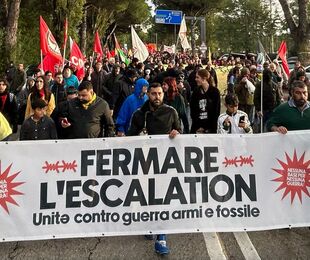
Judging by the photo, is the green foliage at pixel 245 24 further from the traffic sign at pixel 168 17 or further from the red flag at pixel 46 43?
the red flag at pixel 46 43

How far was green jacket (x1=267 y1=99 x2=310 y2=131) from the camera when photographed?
506cm

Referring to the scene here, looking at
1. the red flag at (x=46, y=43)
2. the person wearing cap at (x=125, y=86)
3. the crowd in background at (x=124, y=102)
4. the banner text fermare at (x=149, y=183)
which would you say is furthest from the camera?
the red flag at (x=46, y=43)

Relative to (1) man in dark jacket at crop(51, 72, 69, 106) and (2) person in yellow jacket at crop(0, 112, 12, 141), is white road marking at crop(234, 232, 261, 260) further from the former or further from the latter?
(1) man in dark jacket at crop(51, 72, 69, 106)

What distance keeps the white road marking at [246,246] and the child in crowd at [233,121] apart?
1307mm

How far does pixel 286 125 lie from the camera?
16.8 feet

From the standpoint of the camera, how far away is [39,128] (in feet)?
17.5

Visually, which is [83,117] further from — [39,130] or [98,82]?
[98,82]

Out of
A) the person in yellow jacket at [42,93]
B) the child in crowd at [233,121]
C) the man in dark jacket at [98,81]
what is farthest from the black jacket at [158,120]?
the man in dark jacket at [98,81]

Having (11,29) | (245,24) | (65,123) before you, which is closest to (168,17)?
(245,24)

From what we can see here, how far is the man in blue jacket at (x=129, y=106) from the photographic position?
251 inches

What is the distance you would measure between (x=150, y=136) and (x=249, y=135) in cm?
103

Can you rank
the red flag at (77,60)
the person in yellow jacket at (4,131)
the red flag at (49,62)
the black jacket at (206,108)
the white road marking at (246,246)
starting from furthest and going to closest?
the red flag at (77,60) < the red flag at (49,62) < the black jacket at (206,108) < the person in yellow jacket at (4,131) < the white road marking at (246,246)

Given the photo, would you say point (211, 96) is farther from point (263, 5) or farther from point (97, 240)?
point (263, 5)

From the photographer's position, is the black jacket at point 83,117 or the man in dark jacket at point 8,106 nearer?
the black jacket at point 83,117
